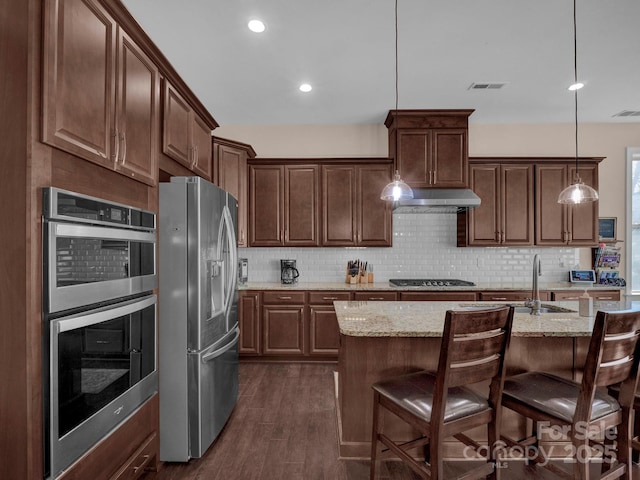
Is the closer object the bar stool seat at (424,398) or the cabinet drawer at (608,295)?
the bar stool seat at (424,398)

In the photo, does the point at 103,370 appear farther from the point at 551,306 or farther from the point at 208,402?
the point at 551,306

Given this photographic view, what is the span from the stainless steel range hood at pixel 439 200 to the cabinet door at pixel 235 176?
71.2 inches

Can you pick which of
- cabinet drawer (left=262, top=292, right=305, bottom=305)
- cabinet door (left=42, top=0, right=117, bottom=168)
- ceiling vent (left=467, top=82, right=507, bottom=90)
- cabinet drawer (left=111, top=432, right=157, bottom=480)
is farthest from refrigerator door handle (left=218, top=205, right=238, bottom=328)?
ceiling vent (left=467, top=82, right=507, bottom=90)

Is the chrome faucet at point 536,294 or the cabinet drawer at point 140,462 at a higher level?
the chrome faucet at point 536,294

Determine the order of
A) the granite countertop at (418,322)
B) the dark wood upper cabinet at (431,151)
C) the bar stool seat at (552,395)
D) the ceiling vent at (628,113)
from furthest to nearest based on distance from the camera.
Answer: the ceiling vent at (628,113) < the dark wood upper cabinet at (431,151) < the granite countertop at (418,322) < the bar stool seat at (552,395)

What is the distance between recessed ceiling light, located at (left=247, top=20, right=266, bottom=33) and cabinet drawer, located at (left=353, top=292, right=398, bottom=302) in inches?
108

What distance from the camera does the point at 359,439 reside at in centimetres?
217

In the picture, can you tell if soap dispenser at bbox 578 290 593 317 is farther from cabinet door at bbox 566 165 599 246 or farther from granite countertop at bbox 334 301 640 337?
cabinet door at bbox 566 165 599 246

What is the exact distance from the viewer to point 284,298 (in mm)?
4027

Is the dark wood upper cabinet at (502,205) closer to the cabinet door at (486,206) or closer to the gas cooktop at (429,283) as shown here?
the cabinet door at (486,206)

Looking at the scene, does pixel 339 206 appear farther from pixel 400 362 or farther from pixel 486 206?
pixel 400 362

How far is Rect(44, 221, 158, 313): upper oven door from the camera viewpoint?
3.98ft

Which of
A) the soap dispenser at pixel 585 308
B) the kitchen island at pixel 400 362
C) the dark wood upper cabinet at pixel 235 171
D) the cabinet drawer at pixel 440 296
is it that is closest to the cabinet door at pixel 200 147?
the dark wood upper cabinet at pixel 235 171

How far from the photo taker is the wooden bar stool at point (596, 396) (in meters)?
1.51
